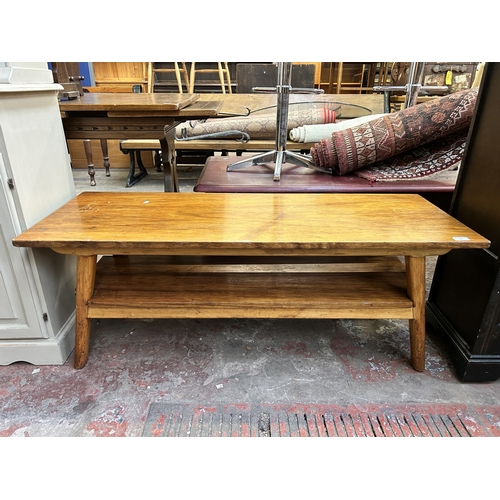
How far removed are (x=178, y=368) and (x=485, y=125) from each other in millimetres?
1389

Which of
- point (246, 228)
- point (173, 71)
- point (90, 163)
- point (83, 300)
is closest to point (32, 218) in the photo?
point (83, 300)

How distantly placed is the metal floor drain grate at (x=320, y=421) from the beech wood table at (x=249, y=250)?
0.23 meters

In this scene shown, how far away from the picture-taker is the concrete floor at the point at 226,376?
1205mm

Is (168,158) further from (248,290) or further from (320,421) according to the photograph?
(320,421)

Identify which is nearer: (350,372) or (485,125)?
(485,125)

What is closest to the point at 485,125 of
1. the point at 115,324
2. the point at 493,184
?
the point at 493,184

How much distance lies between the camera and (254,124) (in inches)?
137

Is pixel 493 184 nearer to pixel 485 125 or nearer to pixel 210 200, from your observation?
pixel 485 125

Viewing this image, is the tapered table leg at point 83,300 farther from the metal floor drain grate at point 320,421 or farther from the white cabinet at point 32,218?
the metal floor drain grate at point 320,421

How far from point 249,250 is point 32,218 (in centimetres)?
76

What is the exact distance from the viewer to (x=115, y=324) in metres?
1.63

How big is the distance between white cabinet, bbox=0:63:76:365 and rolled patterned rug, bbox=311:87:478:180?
55.2 inches
